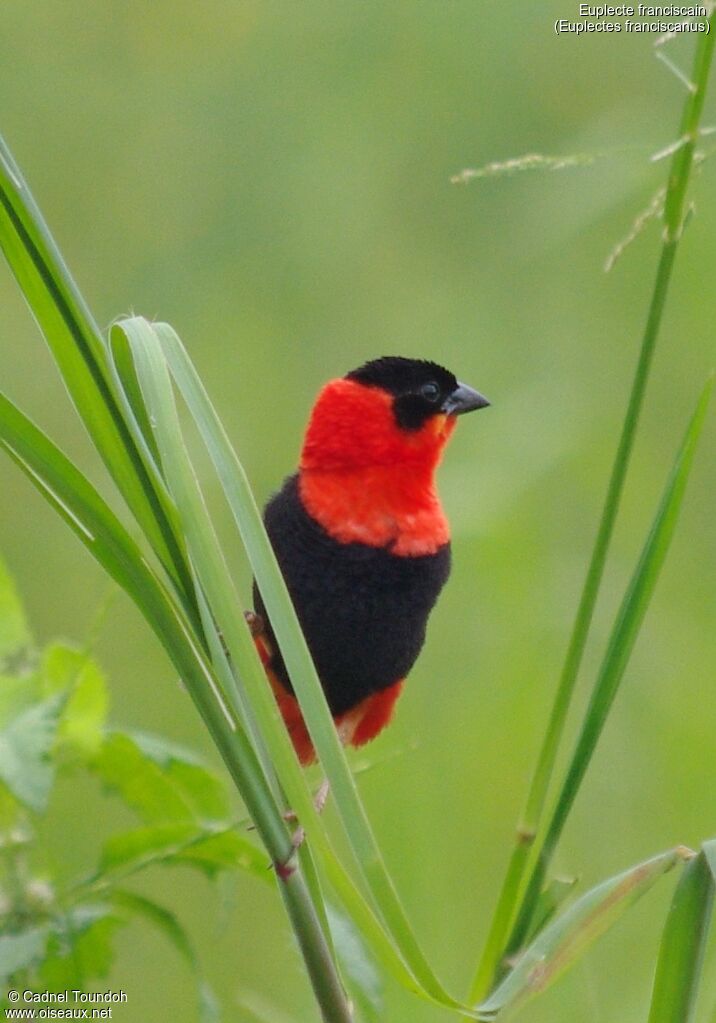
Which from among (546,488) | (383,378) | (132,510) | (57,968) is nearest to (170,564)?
(132,510)

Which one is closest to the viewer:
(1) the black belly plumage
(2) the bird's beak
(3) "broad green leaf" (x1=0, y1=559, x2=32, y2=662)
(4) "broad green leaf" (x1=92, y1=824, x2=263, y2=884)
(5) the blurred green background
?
(4) "broad green leaf" (x1=92, y1=824, x2=263, y2=884)

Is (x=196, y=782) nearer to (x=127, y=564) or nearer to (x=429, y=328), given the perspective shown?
(x=127, y=564)

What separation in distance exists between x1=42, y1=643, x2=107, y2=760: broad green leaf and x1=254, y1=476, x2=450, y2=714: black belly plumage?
0.43 metres

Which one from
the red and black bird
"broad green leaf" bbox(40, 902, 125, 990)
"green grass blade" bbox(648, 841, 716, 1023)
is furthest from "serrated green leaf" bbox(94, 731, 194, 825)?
"green grass blade" bbox(648, 841, 716, 1023)

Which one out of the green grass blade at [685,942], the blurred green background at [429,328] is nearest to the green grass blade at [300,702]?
the green grass blade at [685,942]

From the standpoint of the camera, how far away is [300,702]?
45.3 inches

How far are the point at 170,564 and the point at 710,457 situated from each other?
2.35 metres

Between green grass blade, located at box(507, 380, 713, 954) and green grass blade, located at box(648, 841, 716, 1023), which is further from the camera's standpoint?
green grass blade, located at box(507, 380, 713, 954)

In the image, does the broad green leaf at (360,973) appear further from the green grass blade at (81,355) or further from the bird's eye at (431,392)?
the bird's eye at (431,392)

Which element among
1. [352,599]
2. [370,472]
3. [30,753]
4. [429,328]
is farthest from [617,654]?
[429,328]

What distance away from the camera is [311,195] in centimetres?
372

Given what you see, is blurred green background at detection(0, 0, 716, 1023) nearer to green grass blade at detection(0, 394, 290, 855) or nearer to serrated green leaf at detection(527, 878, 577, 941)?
serrated green leaf at detection(527, 878, 577, 941)

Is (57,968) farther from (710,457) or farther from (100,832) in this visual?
(710,457)

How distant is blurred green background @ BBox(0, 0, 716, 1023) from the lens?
2.75 metres
